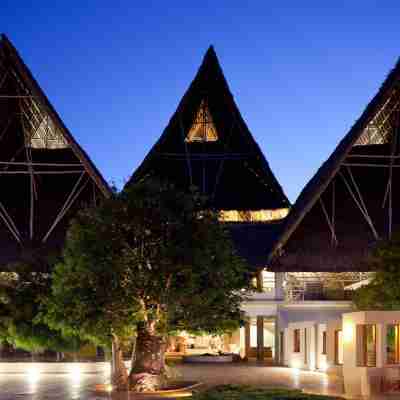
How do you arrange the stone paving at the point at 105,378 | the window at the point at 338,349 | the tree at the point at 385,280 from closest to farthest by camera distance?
the stone paving at the point at 105,378
the window at the point at 338,349
the tree at the point at 385,280

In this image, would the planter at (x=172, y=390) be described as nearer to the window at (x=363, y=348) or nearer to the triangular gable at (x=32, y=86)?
the window at (x=363, y=348)

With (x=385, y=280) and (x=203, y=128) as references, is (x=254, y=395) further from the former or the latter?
(x=203, y=128)

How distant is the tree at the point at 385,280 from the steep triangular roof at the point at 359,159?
522 centimetres

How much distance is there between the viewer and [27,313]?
2905cm

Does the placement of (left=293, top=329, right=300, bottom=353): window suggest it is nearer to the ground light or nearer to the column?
the column

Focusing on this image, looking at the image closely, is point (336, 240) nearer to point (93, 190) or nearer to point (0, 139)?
point (93, 190)

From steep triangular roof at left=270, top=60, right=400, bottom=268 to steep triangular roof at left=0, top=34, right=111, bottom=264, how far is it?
966cm

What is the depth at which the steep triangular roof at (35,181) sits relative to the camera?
4259cm

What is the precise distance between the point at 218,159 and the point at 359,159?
32.8ft

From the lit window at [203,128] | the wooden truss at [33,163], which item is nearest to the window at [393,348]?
the wooden truss at [33,163]

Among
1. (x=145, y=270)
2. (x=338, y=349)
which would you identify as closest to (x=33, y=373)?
(x=338, y=349)

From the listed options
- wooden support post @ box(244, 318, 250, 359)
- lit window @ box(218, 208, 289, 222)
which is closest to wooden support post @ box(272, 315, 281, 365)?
wooden support post @ box(244, 318, 250, 359)

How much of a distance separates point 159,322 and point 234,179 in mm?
27254

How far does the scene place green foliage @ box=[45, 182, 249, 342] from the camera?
22828mm
